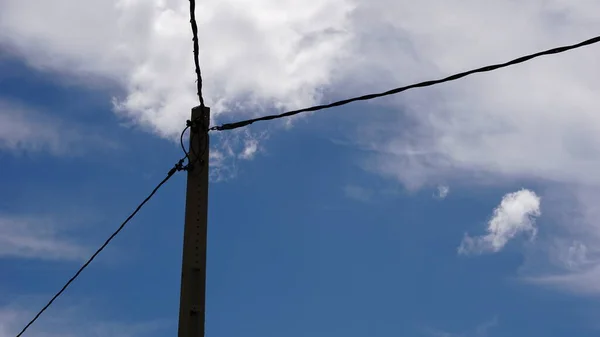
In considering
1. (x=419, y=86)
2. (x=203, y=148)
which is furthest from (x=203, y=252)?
(x=419, y=86)

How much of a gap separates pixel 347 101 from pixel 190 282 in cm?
298

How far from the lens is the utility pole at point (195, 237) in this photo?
28.2ft

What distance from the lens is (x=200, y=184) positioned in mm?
9305

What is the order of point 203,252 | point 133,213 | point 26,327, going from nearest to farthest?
point 203,252 → point 133,213 → point 26,327

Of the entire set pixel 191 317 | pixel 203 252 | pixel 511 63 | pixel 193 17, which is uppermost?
pixel 193 17

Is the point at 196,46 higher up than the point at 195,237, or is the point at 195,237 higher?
the point at 196,46

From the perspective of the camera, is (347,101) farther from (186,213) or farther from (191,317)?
(191,317)

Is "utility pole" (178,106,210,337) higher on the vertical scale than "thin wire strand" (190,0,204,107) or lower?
lower

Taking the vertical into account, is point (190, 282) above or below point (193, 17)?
below

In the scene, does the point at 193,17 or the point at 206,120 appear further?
the point at 206,120

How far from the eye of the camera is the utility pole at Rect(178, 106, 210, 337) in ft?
28.2

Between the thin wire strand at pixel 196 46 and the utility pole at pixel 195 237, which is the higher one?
the thin wire strand at pixel 196 46

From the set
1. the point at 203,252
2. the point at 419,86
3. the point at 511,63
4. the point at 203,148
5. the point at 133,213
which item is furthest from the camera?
the point at 133,213

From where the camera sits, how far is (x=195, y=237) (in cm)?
894
